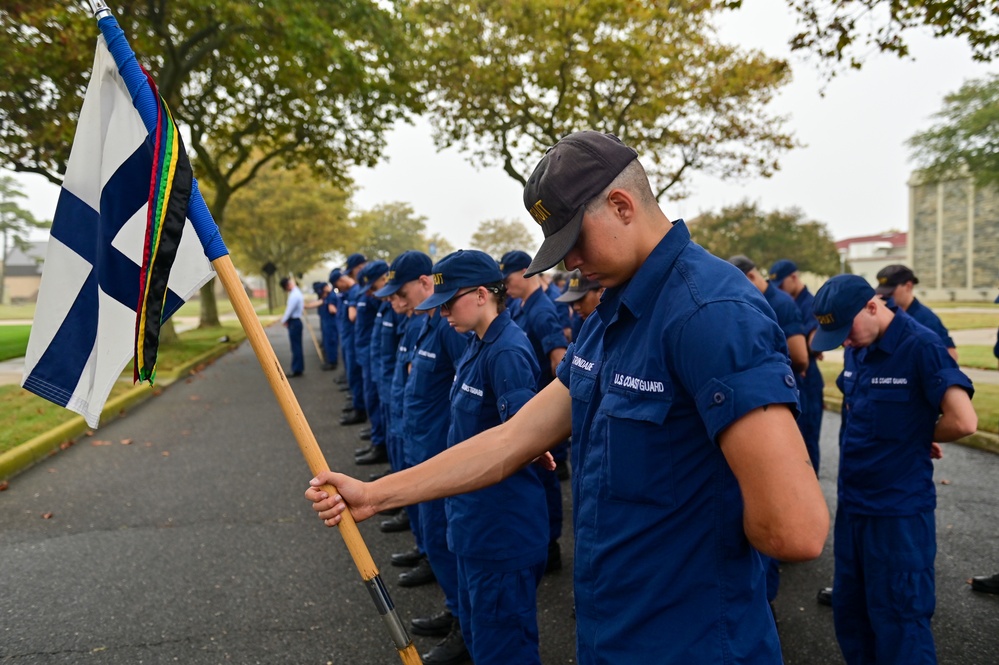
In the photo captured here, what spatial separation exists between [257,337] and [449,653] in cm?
256

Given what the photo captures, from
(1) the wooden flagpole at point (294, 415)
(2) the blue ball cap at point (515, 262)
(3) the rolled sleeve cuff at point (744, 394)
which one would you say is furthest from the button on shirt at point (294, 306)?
(3) the rolled sleeve cuff at point (744, 394)

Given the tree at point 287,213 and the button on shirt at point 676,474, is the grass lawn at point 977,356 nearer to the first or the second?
the button on shirt at point 676,474

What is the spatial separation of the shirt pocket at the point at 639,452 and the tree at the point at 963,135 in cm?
3759

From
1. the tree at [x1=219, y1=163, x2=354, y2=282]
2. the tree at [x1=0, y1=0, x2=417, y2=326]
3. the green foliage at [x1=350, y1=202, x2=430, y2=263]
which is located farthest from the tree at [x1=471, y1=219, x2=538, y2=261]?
the tree at [x1=0, y1=0, x2=417, y2=326]

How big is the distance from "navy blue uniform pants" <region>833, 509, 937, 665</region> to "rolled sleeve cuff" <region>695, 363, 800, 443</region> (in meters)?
2.33

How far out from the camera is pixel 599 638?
1736mm

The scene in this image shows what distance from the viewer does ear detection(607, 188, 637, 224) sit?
1626 mm

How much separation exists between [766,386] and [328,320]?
1723 centimetres

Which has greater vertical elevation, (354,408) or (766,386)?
(766,386)

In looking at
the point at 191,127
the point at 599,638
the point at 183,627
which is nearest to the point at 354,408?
the point at 183,627

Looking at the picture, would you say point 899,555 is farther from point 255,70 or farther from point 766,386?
point 255,70

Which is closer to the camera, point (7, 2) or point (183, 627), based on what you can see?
point (183, 627)

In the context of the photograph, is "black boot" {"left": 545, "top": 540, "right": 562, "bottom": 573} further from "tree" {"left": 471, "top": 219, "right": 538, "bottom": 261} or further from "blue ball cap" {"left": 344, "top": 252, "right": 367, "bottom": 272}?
"tree" {"left": 471, "top": 219, "right": 538, "bottom": 261}

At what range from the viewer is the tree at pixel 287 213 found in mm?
41031
